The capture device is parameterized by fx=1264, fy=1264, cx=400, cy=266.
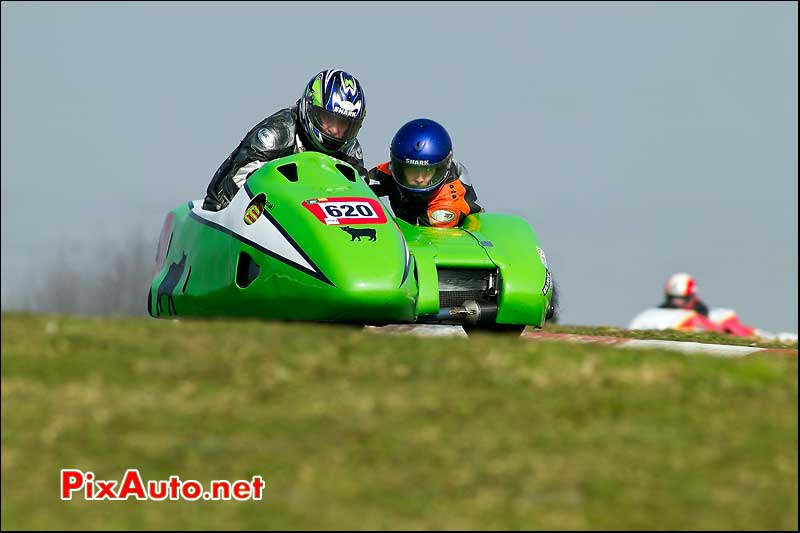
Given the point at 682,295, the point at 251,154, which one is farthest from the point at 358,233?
the point at 682,295

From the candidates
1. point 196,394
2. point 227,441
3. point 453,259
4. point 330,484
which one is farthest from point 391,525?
point 453,259

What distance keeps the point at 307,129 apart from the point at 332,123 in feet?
0.83

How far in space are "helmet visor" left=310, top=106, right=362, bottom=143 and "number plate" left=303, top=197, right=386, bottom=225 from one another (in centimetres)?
157

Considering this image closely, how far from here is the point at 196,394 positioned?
5352 mm

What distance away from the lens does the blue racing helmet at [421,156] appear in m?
10.8

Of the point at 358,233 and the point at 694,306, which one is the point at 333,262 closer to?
the point at 358,233

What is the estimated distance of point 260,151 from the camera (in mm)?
10781

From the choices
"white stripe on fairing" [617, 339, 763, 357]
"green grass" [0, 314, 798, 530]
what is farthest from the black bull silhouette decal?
"green grass" [0, 314, 798, 530]

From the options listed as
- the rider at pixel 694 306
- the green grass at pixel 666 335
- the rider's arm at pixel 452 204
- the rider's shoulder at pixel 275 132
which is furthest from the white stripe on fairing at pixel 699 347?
the rider at pixel 694 306

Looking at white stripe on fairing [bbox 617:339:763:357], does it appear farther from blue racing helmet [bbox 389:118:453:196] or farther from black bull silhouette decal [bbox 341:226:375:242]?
black bull silhouette decal [bbox 341:226:375:242]

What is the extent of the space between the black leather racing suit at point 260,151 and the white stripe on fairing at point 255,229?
241mm

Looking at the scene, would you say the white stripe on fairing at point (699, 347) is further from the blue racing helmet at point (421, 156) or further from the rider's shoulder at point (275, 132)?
the rider's shoulder at point (275, 132)

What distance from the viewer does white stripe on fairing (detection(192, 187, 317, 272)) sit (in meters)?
9.06

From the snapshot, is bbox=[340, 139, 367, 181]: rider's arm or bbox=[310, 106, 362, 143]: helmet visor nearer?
bbox=[310, 106, 362, 143]: helmet visor
